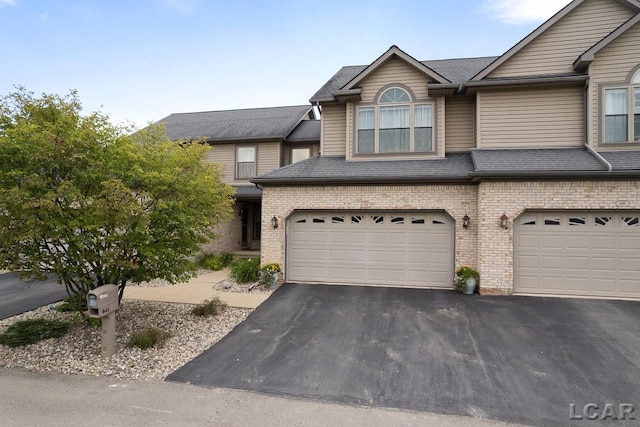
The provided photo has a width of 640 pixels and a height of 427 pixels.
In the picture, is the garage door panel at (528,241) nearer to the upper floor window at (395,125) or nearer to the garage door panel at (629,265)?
the garage door panel at (629,265)

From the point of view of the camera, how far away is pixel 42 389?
13.2 ft

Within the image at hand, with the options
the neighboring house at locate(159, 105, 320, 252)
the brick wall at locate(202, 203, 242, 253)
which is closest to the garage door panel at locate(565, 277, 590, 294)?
the neighboring house at locate(159, 105, 320, 252)

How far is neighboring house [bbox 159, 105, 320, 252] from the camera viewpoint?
1444cm

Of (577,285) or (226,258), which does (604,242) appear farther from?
(226,258)

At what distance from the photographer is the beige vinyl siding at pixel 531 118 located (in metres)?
9.00

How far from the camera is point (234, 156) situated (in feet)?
49.3

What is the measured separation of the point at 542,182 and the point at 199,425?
9.33 meters

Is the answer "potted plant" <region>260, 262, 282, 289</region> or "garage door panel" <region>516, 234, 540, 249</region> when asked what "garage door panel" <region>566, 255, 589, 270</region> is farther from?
"potted plant" <region>260, 262, 282, 289</region>

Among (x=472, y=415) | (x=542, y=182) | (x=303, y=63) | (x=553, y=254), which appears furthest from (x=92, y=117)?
(x=303, y=63)

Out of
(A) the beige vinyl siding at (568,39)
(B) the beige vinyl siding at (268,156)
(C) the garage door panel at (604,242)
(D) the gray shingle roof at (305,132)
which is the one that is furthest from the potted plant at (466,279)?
(B) the beige vinyl siding at (268,156)

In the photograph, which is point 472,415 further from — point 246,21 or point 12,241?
point 246,21

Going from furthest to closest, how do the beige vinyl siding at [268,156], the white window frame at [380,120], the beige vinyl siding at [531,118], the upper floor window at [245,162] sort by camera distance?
the upper floor window at [245,162], the beige vinyl siding at [268,156], the white window frame at [380,120], the beige vinyl siding at [531,118]

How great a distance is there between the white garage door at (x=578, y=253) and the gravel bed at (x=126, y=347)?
25.4 feet

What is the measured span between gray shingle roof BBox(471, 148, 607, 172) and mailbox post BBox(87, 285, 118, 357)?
8.77 meters
